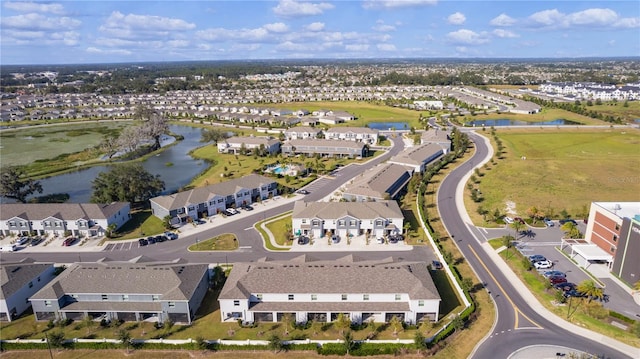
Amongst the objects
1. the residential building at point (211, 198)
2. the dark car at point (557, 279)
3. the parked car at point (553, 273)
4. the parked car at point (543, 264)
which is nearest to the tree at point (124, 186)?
the residential building at point (211, 198)

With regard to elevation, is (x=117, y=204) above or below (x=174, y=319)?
above

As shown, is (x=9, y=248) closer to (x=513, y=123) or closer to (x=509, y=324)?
(x=509, y=324)

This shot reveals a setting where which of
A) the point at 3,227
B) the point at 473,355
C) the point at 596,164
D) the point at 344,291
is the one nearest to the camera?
the point at 473,355

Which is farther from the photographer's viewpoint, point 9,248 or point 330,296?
point 9,248

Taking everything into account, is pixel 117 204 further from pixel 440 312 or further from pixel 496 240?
pixel 496 240

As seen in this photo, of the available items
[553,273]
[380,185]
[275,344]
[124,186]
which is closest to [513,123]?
[380,185]

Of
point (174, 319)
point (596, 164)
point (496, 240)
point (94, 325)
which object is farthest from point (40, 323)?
point (596, 164)

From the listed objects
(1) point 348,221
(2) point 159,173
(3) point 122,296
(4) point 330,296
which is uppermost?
(1) point 348,221
